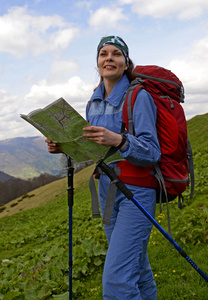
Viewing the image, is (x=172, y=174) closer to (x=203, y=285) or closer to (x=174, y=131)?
(x=174, y=131)

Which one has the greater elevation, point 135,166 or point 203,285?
point 135,166

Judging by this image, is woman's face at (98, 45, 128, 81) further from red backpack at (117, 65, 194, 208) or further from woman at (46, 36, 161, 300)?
red backpack at (117, 65, 194, 208)

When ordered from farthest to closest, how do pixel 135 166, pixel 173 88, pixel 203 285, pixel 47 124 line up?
pixel 203 285 < pixel 173 88 < pixel 135 166 < pixel 47 124

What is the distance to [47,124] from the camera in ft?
9.43

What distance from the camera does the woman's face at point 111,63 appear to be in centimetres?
358

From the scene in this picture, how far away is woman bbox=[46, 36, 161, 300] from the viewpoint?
2.86m

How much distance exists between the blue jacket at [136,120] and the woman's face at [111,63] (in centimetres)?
12

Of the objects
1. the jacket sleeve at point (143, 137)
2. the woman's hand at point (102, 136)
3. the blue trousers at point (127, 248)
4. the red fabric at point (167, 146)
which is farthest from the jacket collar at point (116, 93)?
the blue trousers at point (127, 248)

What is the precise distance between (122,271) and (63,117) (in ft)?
5.77

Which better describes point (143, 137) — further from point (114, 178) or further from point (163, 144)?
point (114, 178)

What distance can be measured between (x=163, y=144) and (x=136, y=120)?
1.56 feet

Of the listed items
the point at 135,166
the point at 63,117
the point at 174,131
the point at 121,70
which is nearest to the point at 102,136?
the point at 63,117

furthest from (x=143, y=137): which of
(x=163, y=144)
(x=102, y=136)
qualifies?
(x=102, y=136)

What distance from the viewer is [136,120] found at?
3.07 meters
